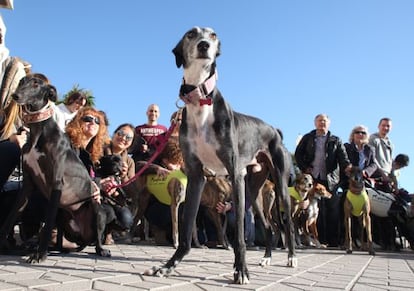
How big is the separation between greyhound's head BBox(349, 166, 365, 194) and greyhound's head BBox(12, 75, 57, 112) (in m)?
6.56

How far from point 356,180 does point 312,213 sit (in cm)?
138

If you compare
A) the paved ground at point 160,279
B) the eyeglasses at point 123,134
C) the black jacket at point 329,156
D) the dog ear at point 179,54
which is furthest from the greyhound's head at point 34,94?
the black jacket at point 329,156

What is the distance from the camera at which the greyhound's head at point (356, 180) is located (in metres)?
8.64

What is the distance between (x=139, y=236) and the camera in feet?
29.0

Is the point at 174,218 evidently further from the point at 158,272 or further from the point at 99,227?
the point at 158,272

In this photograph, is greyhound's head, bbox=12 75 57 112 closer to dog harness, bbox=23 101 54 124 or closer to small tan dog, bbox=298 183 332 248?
dog harness, bbox=23 101 54 124

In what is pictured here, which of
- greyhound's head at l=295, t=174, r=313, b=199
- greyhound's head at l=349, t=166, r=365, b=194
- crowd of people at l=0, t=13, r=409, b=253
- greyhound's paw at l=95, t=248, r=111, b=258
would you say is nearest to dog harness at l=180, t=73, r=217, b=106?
crowd of people at l=0, t=13, r=409, b=253

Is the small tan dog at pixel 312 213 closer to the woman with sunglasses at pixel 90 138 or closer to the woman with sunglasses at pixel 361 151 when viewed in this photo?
the woman with sunglasses at pixel 361 151

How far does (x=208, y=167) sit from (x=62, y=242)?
221cm

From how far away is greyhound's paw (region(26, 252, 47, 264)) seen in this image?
3.69m

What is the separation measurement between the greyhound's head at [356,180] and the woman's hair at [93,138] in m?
5.30

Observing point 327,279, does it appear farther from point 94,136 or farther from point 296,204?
point 296,204

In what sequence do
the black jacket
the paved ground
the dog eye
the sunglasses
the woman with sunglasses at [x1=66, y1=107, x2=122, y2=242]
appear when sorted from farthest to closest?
the black jacket → the sunglasses → the woman with sunglasses at [x1=66, y1=107, x2=122, y2=242] → the dog eye → the paved ground

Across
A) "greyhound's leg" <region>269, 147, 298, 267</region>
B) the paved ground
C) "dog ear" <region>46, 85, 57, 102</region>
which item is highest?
"dog ear" <region>46, 85, 57, 102</region>
